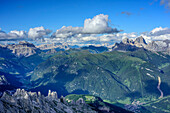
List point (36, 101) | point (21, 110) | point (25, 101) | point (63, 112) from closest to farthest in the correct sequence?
1. point (21, 110)
2. point (25, 101)
3. point (36, 101)
4. point (63, 112)

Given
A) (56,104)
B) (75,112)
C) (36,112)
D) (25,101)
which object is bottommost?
(75,112)

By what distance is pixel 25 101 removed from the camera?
12469 centimetres

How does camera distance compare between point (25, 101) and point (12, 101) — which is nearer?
point (12, 101)

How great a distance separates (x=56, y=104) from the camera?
179375 millimetres

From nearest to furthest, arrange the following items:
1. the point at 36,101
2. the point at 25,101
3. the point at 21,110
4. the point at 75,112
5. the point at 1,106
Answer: the point at 1,106
the point at 21,110
the point at 25,101
the point at 36,101
the point at 75,112

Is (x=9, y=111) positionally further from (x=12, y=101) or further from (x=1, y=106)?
(x=12, y=101)

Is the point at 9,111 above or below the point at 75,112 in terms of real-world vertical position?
above

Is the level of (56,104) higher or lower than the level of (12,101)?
lower

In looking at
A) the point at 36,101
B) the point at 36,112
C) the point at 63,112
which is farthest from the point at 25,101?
the point at 63,112

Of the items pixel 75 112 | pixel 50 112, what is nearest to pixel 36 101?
pixel 50 112

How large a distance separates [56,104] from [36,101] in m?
35.8

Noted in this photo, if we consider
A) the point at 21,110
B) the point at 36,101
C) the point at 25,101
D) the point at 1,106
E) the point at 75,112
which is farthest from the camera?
the point at 75,112

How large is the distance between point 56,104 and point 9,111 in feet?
274

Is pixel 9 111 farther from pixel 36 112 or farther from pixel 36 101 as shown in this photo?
pixel 36 101
